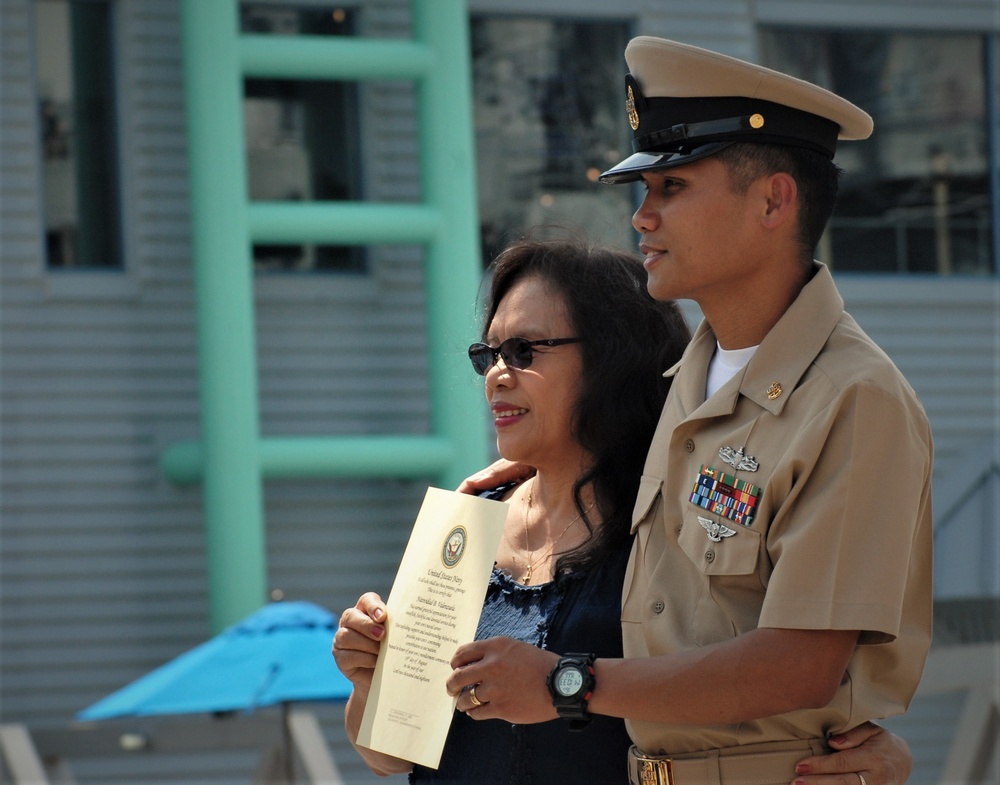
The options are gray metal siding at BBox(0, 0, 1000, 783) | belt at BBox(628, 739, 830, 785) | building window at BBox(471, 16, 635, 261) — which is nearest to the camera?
belt at BBox(628, 739, 830, 785)

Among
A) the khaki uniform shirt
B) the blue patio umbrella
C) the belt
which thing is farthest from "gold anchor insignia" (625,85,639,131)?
the blue patio umbrella

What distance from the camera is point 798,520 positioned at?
1.80m

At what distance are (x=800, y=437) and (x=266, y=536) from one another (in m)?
6.53

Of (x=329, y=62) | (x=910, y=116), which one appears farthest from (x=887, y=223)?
(x=329, y=62)

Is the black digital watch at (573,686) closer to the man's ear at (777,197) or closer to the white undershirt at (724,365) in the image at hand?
the white undershirt at (724,365)

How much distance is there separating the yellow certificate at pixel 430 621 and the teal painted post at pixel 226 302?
16.5 feet

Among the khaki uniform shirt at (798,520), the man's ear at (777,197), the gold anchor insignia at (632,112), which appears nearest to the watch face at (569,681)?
the khaki uniform shirt at (798,520)

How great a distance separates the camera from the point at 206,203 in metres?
7.24

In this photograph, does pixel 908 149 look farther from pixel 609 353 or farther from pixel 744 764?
pixel 744 764

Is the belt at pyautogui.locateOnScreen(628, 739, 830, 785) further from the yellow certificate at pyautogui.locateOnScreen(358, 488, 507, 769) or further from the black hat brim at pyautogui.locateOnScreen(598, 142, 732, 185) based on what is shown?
the black hat brim at pyautogui.locateOnScreen(598, 142, 732, 185)

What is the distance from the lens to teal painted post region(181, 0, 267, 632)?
23.6 feet

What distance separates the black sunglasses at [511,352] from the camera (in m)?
2.45

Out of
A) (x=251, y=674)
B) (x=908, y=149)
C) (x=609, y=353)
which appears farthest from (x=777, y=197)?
(x=908, y=149)

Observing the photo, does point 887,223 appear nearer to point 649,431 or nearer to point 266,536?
point 266,536
